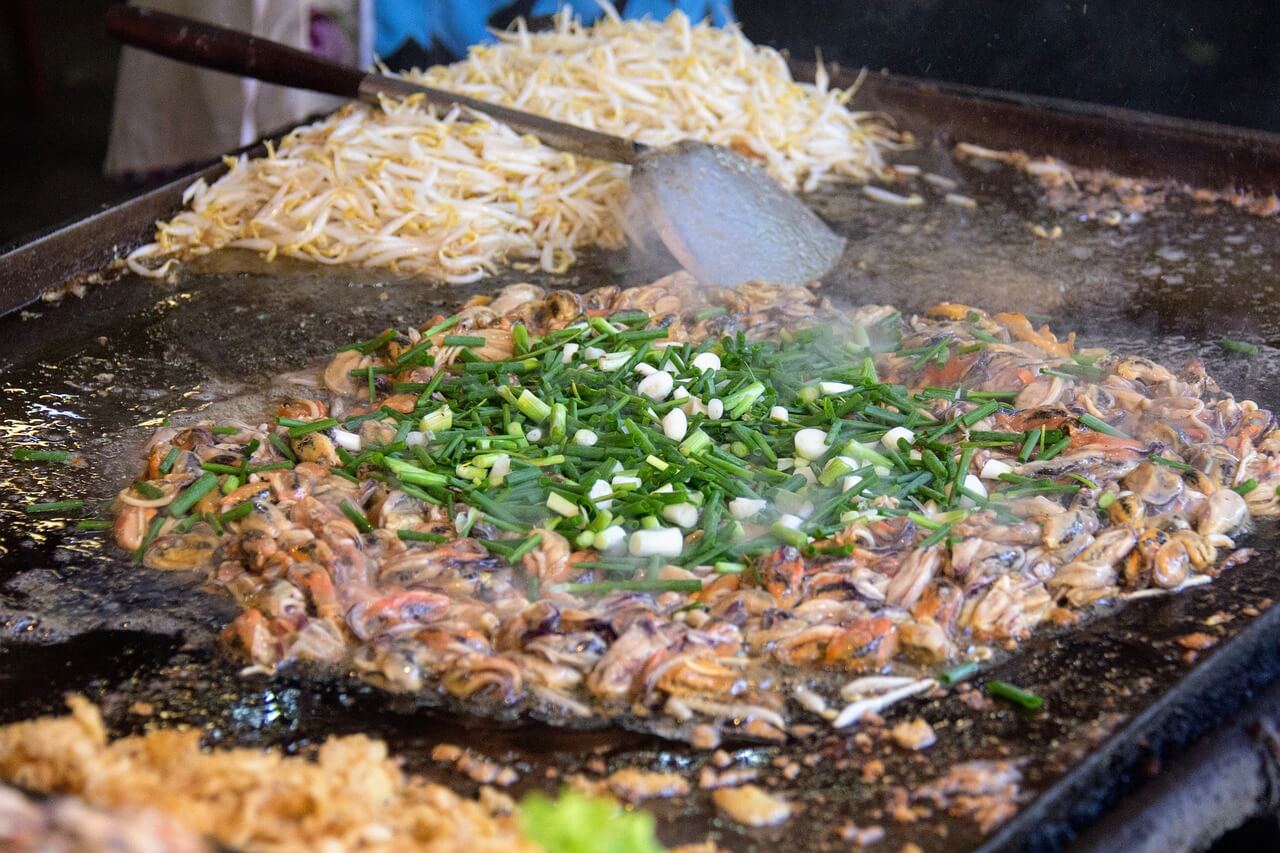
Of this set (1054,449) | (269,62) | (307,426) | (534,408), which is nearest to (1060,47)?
(1054,449)

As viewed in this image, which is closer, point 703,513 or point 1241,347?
point 703,513

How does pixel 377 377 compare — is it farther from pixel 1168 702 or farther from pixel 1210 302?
pixel 1210 302

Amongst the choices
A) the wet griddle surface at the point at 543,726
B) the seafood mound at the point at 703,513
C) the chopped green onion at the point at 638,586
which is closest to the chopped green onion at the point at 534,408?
the seafood mound at the point at 703,513

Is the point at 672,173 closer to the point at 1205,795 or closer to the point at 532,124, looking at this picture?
the point at 532,124

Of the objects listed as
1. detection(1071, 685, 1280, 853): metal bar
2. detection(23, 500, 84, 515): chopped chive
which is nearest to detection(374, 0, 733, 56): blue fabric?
detection(23, 500, 84, 515): chopped chive

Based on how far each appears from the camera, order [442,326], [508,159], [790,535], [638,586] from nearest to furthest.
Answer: [638,586], [790,535], [442,326], [508,159]

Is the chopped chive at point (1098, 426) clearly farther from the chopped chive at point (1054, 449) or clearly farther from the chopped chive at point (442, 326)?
the chopped chive at point (442, 326)
